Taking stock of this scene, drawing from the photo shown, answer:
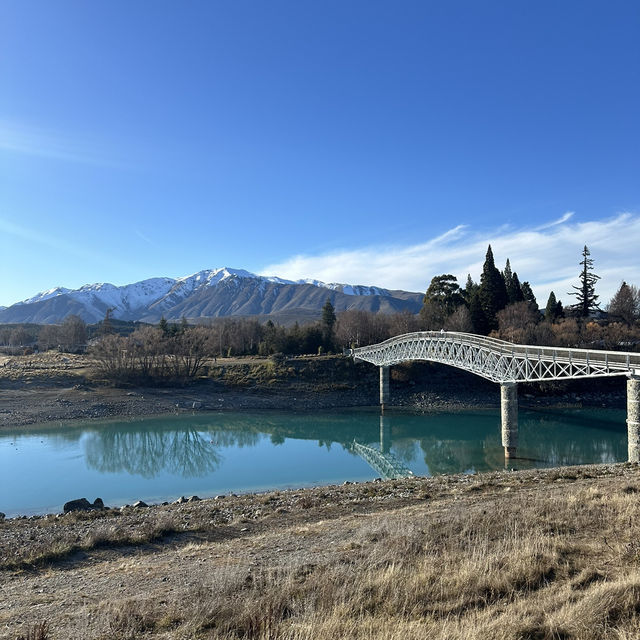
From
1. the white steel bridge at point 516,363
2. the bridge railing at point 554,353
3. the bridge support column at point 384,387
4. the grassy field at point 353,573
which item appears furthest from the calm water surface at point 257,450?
the grassy field at point 353,573

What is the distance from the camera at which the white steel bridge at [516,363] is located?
83.6 ft

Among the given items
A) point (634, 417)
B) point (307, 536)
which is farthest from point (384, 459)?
point (307, 536)

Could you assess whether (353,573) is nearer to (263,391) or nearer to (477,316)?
(263,391)

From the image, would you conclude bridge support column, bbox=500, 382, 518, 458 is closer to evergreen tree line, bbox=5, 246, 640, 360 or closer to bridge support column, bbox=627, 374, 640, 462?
bridge support column, bbox=627, 374, 640, 462

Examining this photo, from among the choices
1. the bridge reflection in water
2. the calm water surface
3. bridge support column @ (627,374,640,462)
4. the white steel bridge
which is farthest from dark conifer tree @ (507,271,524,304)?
bridge support column @ (627,374,640,462)

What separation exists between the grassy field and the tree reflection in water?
16.5 meters

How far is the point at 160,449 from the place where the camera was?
39.0 m

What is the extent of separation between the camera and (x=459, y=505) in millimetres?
14719

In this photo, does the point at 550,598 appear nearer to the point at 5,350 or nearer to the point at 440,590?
the point at 440,590

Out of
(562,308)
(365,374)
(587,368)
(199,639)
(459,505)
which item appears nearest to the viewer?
(199,639)

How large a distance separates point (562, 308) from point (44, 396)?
73327 mm

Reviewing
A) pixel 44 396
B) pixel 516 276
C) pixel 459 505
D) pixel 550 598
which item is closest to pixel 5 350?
pixel 44 396

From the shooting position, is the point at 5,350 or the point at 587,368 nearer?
the point at 587,368

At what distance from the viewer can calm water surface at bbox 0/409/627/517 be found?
87.9ft
